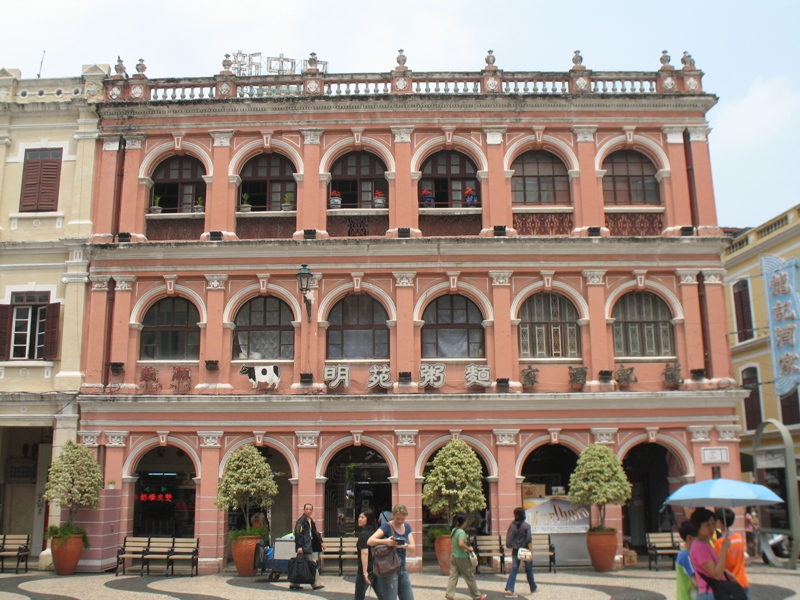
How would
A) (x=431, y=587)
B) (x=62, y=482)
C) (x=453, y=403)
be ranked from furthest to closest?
(x=453, y=403) → (x=62, y=482) → (x=431, y=587)

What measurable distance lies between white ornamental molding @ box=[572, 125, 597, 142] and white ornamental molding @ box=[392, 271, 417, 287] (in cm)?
630

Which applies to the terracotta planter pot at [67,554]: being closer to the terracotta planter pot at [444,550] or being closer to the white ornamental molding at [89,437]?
the white ornamental molding at [89,437]

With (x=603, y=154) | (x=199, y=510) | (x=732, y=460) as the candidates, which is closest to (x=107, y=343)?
(x=199, y=510)

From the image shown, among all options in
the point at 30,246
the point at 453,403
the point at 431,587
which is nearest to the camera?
the point at 431,587

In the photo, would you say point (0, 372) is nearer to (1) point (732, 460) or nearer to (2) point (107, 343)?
(2) point (107, 343)

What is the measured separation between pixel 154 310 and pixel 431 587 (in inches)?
445

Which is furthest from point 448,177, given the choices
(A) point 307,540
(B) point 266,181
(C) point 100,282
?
(A) point 307,540

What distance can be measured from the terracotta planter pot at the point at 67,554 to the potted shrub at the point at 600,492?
12556 mm

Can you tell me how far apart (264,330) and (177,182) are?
17.6 ft

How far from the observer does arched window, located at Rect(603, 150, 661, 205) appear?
24.2 meters

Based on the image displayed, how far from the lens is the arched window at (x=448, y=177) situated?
2430cm

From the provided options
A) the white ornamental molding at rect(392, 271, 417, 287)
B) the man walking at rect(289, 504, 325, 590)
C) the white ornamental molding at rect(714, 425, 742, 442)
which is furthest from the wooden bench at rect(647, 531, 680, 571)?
the white ornamental molding at rect(392, 271, 417, 287)

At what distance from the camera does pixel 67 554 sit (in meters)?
20.8

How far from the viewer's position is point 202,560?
2139 cm
